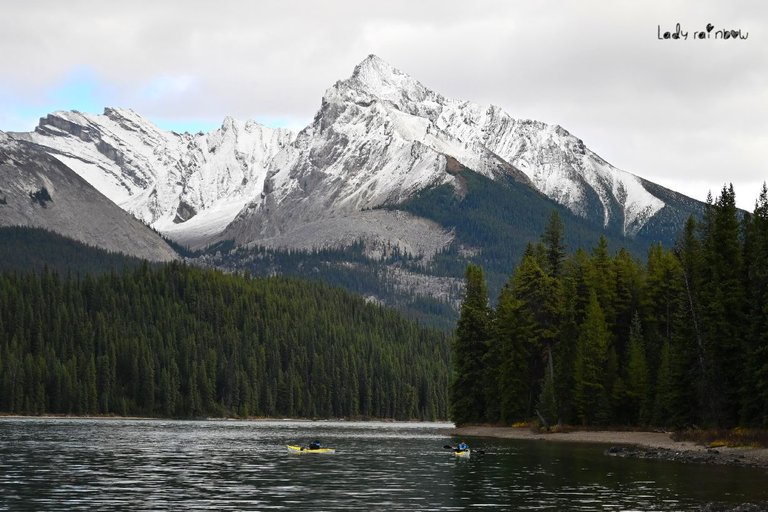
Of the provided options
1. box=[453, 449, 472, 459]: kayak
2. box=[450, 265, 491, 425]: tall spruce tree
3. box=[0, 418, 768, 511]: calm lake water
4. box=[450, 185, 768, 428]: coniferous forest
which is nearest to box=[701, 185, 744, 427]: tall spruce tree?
box=[450, 185, 768, 428]: coniferous forest

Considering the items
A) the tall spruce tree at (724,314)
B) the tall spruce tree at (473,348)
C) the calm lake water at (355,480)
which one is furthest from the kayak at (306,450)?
the tall spruce tree at (473,348)

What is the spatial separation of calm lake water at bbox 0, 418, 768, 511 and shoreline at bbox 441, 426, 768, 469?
8.71ft

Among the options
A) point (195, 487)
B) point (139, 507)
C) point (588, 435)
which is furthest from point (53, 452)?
point (588, 435)

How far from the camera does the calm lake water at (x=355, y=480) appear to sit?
64125mm

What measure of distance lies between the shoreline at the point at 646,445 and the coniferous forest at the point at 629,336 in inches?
132

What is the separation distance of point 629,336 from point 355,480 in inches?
2512

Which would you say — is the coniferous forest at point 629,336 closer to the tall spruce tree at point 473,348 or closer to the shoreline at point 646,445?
the tall spruce tree at point 473,348

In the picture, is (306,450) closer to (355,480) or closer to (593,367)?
(355,480)

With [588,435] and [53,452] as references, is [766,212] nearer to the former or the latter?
[588,435]

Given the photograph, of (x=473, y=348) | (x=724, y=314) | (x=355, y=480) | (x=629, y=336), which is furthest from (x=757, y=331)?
(x=473, y=348)

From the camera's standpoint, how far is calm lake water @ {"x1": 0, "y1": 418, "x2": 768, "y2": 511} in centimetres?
6412

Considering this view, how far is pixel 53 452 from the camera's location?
336 ft

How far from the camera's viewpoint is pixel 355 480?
78.5 meters

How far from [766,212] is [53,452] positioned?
209ft
